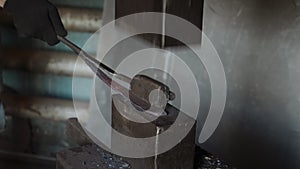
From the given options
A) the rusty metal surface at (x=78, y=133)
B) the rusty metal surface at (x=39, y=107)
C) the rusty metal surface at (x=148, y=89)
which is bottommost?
the rusty metal surface at (x=39, y=107)

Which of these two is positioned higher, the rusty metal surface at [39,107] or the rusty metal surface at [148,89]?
the rusty metal surface at [148,89]

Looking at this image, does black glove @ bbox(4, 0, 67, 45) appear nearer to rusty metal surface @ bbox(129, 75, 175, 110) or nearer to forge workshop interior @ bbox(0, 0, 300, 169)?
forge workshop interior @ bbox(0, 0, 300, 169)

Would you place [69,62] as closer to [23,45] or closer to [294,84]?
[23,45]

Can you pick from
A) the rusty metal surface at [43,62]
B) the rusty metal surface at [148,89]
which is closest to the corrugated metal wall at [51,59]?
the rusty metal surface at [43,62]

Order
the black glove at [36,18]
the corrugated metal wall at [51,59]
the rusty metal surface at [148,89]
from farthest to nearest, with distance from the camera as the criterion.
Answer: the corrugated metal wall at [51,59]
the black glove at [36,18]
the rusty metal surface at [148,89]

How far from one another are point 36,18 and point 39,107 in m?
1.11

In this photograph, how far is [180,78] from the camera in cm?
98

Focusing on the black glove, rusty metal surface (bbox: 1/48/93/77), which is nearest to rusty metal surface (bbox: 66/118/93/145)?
the black glove

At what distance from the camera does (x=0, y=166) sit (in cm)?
180

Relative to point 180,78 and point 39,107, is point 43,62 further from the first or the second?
point 180,78

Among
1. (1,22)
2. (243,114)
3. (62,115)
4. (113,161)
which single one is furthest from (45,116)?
(113,161)

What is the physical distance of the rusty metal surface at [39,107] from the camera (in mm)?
1705

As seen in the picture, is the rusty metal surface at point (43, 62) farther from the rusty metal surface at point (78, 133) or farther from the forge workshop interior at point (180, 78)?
the rusty metal surface at point (78, 133)

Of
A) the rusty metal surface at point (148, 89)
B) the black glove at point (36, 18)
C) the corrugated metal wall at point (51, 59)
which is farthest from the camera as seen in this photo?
the corrugated metal wall at point (51, 59)
